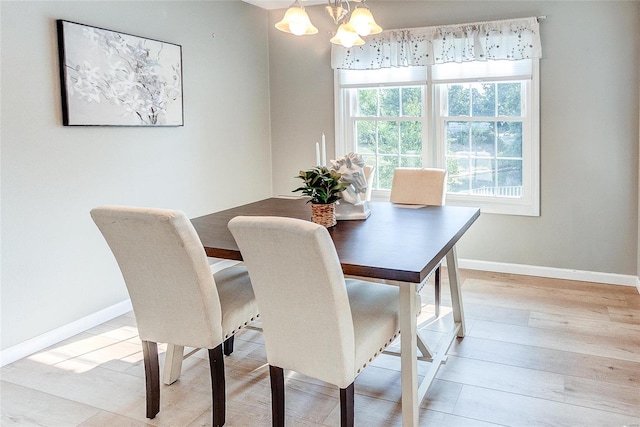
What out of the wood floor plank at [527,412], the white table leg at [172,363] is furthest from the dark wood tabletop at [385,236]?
the wood floor plank at [527,412]

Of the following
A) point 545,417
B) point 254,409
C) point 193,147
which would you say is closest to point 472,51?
point 193,147

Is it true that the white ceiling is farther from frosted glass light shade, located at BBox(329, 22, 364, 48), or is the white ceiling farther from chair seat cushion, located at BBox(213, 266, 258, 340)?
chair seat cushion, located at BBox(213, 266, 258, 340)

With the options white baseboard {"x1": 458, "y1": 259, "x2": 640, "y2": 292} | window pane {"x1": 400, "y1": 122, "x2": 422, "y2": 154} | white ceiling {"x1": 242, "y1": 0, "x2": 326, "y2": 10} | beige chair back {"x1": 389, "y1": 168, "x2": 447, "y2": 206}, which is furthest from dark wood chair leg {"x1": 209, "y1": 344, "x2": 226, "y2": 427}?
white ceiling {"x1": 242, "y1": 0, "x2": 326, "y2": 10}

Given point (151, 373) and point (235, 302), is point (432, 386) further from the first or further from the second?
point (151, 373)

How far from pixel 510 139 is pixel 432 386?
2.45m

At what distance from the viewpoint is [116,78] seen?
134 inches

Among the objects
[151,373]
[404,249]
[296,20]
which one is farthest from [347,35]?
[151,373]

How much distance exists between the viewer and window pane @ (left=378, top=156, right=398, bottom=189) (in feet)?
15.6

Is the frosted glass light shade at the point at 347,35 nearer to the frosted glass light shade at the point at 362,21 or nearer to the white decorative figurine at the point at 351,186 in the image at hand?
the frosted glass light shade at the point at 362,21

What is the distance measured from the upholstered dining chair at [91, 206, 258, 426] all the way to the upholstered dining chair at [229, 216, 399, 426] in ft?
0.77

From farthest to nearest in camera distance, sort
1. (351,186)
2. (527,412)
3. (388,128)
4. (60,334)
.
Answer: (388,128)
(60,334)
(351,186)
(527,412)

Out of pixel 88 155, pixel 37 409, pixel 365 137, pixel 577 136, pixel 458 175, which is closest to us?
pixel 37 409

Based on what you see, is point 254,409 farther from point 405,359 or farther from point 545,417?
point 545,417

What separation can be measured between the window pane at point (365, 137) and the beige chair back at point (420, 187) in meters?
1.26
